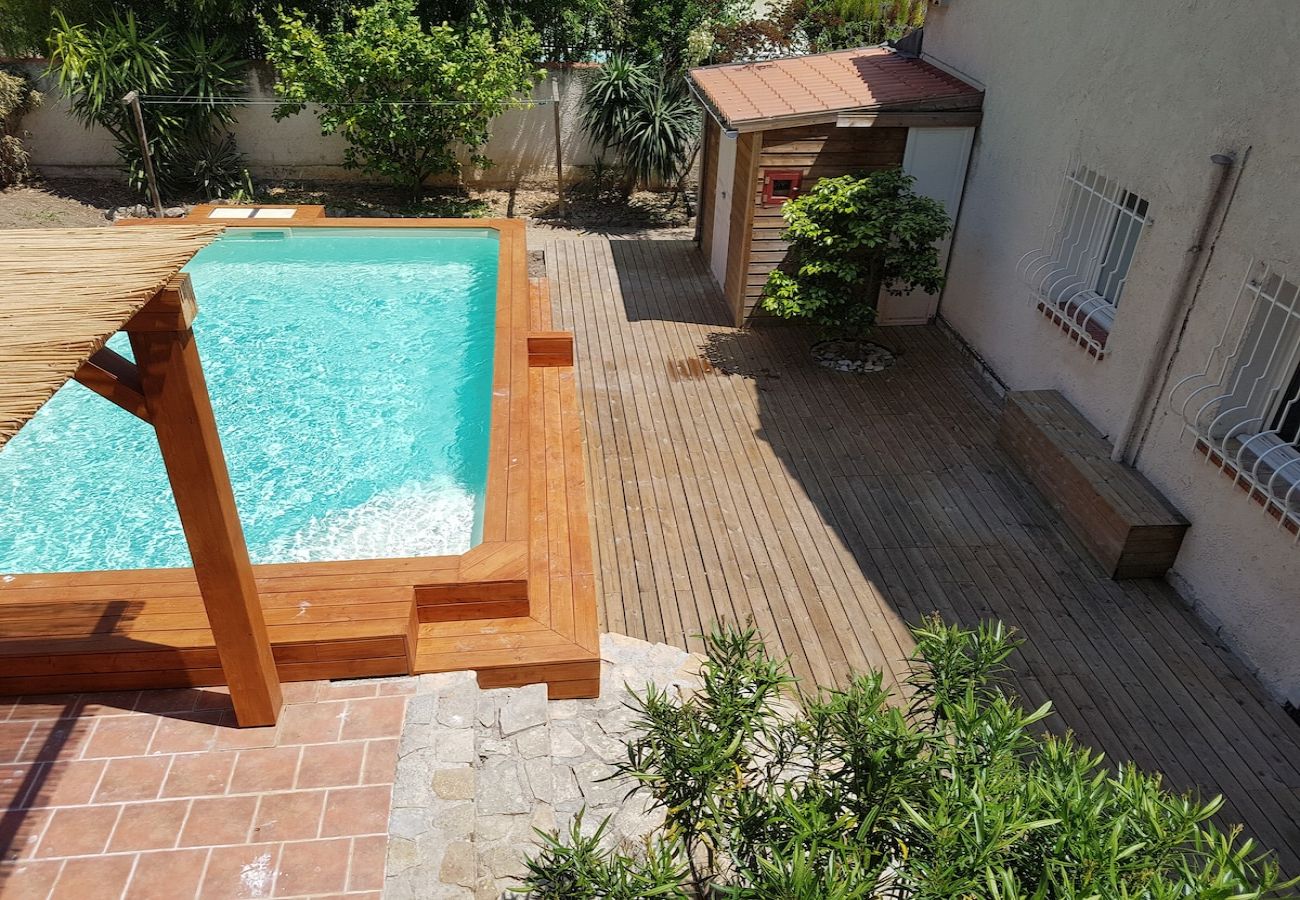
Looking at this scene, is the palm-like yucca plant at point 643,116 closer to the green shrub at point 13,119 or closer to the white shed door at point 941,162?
the white shed door at point 941,162

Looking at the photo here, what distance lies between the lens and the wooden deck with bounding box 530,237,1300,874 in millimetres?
4598

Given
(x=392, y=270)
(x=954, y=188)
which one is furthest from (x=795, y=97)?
(x=392, y=270)

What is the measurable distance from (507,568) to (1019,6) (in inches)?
243

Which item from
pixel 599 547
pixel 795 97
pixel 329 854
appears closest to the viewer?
pixel 329 854

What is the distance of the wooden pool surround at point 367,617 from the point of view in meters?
4.07

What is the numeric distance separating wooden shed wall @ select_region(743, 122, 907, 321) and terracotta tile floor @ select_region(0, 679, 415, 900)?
558 cm

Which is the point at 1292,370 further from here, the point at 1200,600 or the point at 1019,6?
the point at 1019,6

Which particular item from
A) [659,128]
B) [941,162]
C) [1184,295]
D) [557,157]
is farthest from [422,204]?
[1184,295]

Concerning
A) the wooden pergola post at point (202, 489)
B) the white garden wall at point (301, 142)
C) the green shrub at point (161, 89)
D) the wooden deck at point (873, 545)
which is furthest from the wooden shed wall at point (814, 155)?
the green shrub at point (161, 89)

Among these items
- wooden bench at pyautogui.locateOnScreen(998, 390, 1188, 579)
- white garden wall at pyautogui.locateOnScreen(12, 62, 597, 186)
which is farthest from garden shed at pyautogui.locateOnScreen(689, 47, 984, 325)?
white garden wall at pyautogui.locateOnScreen(12, 62, 597, 186)

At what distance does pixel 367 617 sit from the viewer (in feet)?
14.1

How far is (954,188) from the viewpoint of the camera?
8.29 metres

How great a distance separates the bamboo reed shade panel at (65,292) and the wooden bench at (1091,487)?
5.14 meters

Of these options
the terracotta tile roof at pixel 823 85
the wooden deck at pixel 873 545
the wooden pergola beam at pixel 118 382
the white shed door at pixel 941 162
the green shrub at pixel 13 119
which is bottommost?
the wooden deck at pixel 873 545
